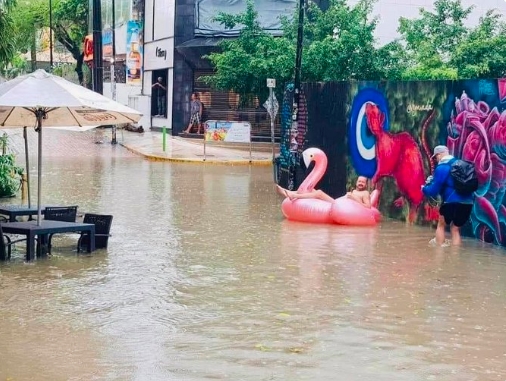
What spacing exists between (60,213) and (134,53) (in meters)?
36.6

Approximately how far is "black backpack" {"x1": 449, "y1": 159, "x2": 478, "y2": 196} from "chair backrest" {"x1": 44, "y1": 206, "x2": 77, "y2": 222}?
17.2 ft

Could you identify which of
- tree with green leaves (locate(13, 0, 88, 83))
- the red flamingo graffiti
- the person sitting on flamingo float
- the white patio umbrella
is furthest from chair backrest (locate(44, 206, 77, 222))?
tree with green leaves (locate(13, 0, 88, 83))

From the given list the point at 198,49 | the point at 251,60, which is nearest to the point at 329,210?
the point at 251,60

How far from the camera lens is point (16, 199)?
717 inches

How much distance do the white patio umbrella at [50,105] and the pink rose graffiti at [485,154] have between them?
480 cm

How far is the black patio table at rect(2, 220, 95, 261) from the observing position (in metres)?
11.4

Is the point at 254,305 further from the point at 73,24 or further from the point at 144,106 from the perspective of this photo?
the point at 73,24

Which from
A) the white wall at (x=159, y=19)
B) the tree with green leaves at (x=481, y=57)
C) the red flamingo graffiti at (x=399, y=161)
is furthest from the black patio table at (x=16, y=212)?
the white wall at (x=159, y=19)

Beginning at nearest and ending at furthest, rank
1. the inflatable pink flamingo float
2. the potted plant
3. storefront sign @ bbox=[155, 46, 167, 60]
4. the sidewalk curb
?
the inflatable pink flamingo float
the potted plant
the sidewalk curb
storefront sign @ bbox=[155, 46, 167, 60]

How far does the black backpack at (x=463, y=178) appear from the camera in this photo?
12.7 meters

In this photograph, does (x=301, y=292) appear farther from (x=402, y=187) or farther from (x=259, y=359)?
(x=402, y=187)

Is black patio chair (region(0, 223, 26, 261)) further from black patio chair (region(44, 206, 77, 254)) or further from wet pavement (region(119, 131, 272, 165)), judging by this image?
wet pavement (region(119, 131, 272, 165))

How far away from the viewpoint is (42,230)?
11.5 m

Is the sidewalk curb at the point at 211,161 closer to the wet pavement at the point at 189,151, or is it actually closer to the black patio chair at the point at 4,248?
the wet pavement at the point at 189,151
